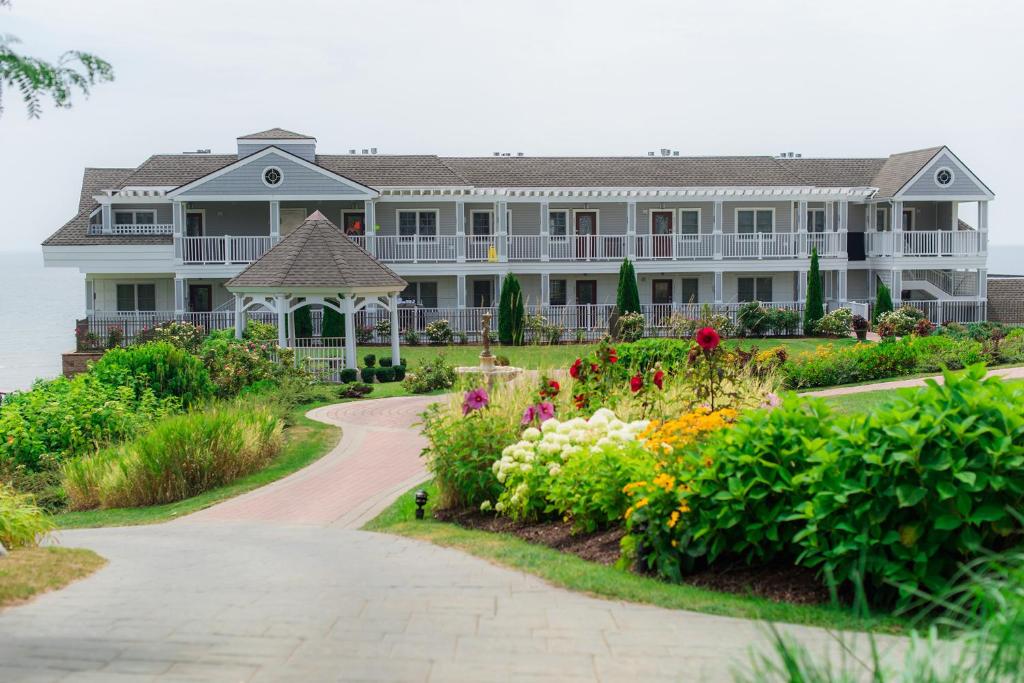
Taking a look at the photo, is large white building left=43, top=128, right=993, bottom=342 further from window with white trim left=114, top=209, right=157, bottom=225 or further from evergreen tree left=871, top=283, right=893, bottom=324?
evergreen tree left=871, top=283, right=893, bottom=324

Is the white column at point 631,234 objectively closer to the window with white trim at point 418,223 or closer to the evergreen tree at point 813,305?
the evergreen tree at point 813,305

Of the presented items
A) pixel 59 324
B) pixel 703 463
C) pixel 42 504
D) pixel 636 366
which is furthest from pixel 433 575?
pixel 59 324

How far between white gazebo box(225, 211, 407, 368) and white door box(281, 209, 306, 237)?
12.5m

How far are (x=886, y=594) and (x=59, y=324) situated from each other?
96.5 m

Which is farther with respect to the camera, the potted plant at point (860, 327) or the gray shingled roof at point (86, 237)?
the gray shingled roof at point (86, 237)

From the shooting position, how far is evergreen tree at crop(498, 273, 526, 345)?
1390 inches

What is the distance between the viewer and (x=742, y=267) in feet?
131

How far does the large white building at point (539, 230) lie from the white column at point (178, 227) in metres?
0.07

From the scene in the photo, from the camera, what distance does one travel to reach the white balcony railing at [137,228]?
40.7 meters

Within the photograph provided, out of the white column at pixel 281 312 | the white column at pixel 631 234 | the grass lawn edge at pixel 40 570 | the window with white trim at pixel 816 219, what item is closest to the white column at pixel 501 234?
the white column at pixel 631 234

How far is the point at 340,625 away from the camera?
703 centimetres

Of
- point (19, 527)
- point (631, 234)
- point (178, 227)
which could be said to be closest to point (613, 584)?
point (19, 527)

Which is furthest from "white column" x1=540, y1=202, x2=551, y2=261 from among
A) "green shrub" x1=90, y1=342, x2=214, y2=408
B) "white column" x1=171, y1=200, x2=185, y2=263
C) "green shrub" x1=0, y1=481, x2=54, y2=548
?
"green shrub" x1=0, y1=481, x2=54, y2=548

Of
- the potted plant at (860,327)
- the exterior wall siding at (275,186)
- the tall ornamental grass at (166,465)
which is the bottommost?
the tall ornamental grass at (166,465)
